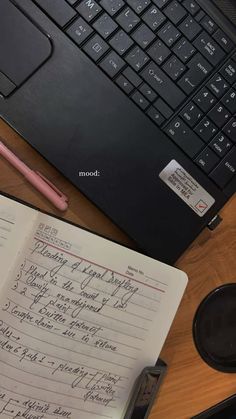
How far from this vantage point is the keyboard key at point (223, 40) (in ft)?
2.07

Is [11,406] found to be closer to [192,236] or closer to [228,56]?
[192,236]

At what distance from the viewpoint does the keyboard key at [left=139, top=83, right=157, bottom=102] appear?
0.60 metres

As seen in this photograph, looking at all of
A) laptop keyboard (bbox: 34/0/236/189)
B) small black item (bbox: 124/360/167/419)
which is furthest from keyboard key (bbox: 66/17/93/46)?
small black item (bbox: 124/360/167/419)

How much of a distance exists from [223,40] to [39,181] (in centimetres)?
26

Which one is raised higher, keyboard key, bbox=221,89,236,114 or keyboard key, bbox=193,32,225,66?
keyboard key, bbox=193,32,225,66

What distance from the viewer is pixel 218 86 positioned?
625 mm

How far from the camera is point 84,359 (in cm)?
58

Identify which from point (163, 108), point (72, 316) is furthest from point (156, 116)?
point (72, 316)

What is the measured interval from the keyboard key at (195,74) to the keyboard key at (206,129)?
4 centimetres

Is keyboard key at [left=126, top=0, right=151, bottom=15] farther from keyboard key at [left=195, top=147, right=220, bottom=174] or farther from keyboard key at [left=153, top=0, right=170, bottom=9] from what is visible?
keyboard key at [left=195, top=147, right=220, bottom=174]

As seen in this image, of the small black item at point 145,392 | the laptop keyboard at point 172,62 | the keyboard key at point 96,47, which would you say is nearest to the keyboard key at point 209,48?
the laptop keyboard at point 172,62

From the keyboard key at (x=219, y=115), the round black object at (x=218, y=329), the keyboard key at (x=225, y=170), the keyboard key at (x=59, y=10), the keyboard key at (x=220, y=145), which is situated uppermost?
the keyboard key at (x=59, y=10)

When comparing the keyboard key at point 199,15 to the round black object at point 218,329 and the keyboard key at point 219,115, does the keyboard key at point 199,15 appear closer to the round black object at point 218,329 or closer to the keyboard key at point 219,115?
the keyboard key at point 219,115

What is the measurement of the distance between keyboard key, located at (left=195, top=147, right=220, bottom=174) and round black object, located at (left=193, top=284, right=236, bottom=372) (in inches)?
5.7
